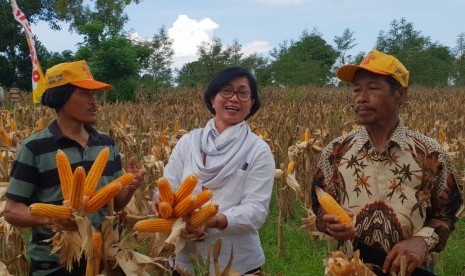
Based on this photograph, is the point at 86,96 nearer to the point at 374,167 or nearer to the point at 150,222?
the point at 150,222

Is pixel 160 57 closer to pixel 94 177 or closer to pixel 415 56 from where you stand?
pixel 415 56

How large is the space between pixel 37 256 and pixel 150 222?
2.45ft

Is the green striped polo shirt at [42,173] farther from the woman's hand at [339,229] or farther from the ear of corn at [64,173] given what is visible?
the woman's hand at [339,229]

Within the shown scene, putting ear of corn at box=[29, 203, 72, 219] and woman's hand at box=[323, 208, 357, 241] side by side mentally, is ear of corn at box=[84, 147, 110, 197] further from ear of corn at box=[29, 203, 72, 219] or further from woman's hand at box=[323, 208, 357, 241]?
woman's hand at box=[323, 208, 357, 241]

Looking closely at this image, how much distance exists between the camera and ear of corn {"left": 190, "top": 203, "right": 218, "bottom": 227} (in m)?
2.24

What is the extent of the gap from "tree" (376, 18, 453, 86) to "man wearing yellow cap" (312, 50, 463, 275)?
34942mm

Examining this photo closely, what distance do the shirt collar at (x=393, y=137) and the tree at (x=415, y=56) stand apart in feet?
115

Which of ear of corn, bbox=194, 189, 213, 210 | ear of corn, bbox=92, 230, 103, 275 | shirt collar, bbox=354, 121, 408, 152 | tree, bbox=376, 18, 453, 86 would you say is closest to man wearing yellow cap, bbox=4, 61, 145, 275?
ear of corn, bbox=92, 230, 103, 275

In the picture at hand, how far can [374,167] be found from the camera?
2471 millimetres

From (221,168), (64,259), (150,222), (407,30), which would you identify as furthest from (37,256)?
(407,30)

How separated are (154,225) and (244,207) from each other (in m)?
0.48

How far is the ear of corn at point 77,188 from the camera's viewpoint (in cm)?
207

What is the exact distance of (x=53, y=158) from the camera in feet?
8.57

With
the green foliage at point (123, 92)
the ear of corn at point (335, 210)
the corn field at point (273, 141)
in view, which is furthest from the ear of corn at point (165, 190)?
the green foliage at point (123, 92)
